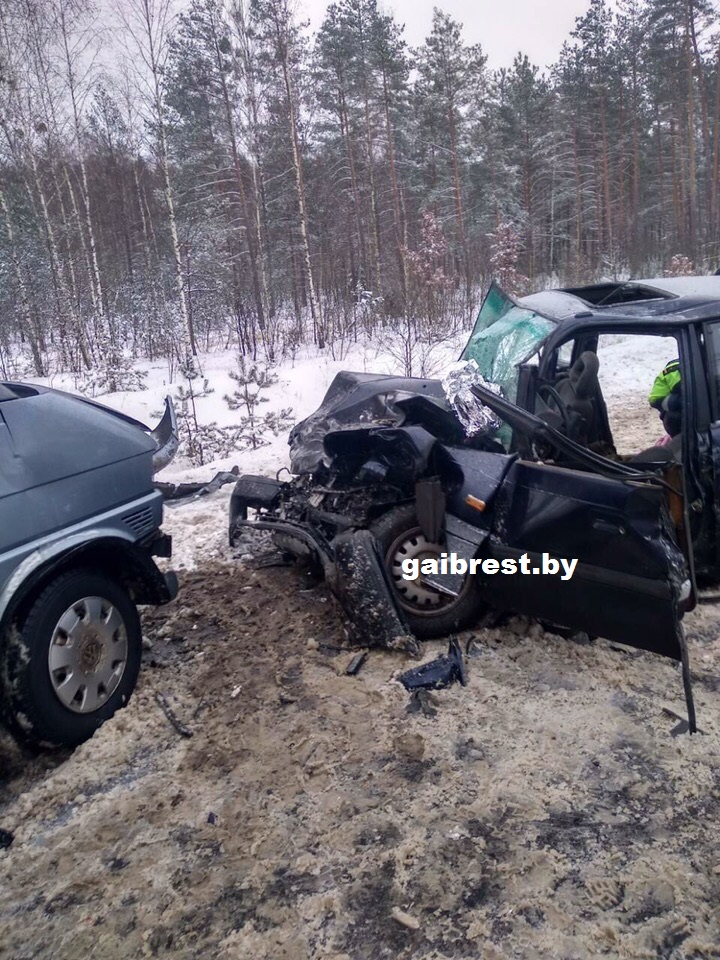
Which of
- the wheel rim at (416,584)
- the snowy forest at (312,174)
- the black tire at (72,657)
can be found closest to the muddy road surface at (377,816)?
the black tire at (72,657)

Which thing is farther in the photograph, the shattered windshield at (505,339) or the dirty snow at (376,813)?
the shattered windshield at (505,339)

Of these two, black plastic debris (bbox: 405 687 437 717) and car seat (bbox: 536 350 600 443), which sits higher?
car seat (bbox: 536 350 600 443)

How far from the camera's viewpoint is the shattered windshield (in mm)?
4367

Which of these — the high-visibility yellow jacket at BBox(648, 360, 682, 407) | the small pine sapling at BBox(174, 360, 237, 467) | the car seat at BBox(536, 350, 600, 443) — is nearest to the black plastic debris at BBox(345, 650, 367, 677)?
the car seat at BBox(536, 350, 600, 443)

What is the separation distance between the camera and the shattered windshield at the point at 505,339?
14.3ft

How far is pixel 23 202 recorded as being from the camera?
18.1 m

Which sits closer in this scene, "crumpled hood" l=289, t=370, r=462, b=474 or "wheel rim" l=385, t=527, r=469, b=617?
"wheel rim" l=385, t=527, r=469, b=617

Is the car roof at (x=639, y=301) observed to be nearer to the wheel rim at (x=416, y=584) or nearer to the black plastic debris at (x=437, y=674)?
the wheel rim at (x=416, y=584)

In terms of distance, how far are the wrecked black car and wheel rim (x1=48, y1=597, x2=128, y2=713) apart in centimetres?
122

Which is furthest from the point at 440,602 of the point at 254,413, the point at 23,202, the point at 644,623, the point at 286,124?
the point at 23,202

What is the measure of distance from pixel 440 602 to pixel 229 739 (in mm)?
1428

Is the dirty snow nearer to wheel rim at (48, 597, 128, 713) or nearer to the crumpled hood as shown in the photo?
wheel rim at (48, 597, 128, 713)

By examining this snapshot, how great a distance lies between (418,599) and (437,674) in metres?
0.53

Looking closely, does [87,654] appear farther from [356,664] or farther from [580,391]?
[580,391]
